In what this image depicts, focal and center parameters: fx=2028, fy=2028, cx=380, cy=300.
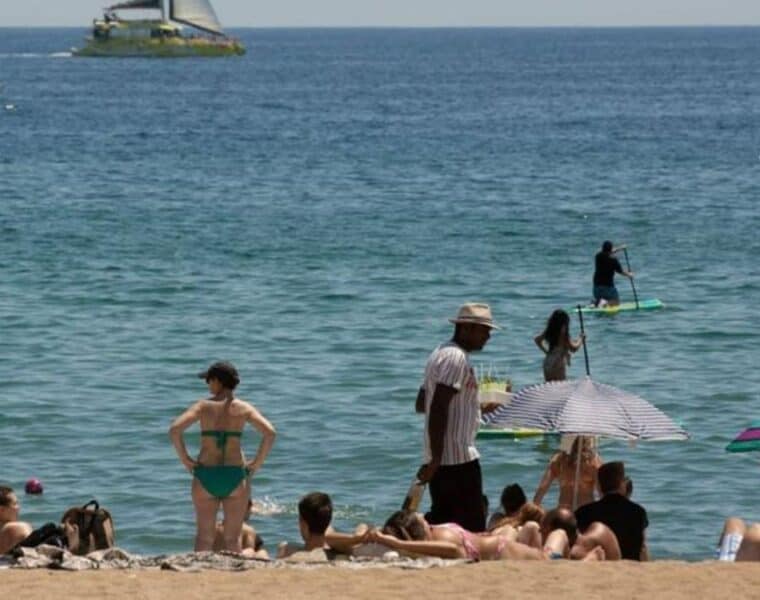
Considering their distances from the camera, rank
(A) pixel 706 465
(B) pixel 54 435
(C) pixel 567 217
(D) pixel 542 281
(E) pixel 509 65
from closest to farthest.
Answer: (A) pixel 706 465 < (B) pixel 54 435 < (D) pixel 542 281 < (C) pixel 567 217 < (E) pixel 509 65

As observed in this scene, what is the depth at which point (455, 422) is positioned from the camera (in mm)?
12102

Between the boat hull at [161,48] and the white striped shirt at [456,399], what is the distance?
529ft

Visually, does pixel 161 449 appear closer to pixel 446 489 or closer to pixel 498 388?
pixel 498 388

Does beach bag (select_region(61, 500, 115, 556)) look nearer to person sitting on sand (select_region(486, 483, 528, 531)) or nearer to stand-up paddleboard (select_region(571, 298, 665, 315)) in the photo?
person sitting on sand (select_region(486, 483, 528, 531))

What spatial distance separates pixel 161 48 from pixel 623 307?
Answer: 148 metres

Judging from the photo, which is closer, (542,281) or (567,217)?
(542,281)

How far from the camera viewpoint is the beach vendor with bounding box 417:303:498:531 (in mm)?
11938

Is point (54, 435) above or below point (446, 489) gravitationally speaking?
below

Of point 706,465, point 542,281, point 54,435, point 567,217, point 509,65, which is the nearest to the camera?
point 706,465

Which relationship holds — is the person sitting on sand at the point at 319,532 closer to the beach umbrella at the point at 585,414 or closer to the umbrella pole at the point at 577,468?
the beach umbrella at the point at 585,414

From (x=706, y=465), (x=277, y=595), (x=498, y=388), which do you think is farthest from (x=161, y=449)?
(x=277, y=595)

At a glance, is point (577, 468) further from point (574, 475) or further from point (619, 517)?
point (619, 517)

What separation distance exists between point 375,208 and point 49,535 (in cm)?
3308

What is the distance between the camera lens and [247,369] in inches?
962
